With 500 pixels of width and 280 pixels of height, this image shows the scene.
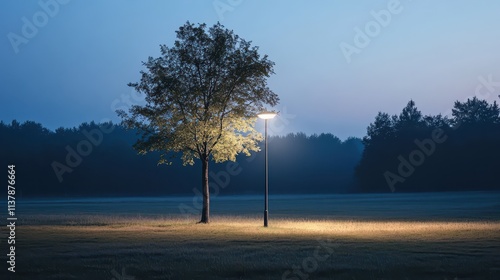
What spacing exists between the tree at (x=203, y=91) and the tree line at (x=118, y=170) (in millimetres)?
99669

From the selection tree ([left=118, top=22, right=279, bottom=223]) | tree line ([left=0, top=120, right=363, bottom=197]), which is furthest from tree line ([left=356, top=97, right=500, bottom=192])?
tree ([left=118, top=22, right=279, bottom=223])

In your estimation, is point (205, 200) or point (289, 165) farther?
point (289, 165)

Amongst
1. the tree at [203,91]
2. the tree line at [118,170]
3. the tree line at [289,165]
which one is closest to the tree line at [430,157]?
the tree line at [289,165]

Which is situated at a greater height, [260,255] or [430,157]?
[430,157]

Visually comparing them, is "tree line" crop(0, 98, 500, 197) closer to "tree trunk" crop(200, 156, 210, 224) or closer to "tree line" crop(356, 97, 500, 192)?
"tree line" crop(356, 97, 500, 192)

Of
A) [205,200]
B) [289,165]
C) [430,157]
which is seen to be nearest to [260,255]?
[205,200]

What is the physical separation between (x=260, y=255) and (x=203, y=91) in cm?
1987

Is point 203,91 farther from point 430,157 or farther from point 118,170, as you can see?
point 118,170

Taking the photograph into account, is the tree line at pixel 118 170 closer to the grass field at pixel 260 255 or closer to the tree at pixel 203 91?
the tree at pixel 203 91

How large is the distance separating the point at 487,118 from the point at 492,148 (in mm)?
23227

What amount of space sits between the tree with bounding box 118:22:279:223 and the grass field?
10.7 meters

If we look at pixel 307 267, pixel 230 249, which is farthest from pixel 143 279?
pixel 230 249

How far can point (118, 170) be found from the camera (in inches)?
5901

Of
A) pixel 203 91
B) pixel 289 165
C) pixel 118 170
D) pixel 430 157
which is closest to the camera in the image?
pixel 203 91
